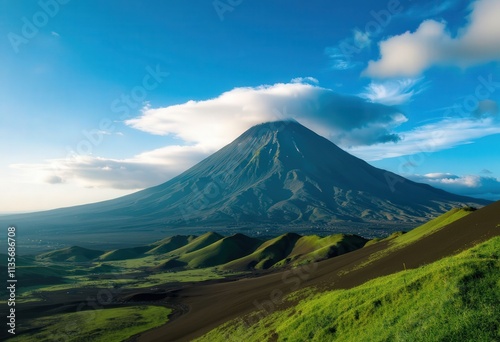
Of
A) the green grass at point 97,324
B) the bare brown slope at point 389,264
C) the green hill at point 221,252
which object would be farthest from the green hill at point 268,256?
the bare brown slope at point 389,264

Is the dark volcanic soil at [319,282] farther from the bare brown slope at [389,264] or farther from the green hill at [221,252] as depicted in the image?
the green hill at [221,252]

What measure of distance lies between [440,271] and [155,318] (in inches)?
2761

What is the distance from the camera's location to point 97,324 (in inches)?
2881

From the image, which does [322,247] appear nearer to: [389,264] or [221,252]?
[221,252]

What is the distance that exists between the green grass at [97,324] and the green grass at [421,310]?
4908cm

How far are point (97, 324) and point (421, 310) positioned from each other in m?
73.5

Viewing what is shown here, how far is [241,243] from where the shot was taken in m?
191

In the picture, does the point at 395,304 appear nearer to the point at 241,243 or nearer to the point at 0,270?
the point at 0,270

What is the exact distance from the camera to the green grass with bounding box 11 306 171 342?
65250mm

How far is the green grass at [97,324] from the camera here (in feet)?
214

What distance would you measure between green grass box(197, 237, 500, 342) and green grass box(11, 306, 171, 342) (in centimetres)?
4908

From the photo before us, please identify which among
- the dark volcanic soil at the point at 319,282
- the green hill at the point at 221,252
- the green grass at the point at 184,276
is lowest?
the green grass at the point at 184,276

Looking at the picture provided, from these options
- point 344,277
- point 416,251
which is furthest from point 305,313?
point 416,251

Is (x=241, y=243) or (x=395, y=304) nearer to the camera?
(x=395, y=304)
